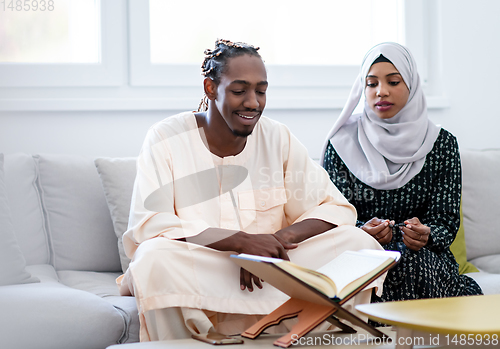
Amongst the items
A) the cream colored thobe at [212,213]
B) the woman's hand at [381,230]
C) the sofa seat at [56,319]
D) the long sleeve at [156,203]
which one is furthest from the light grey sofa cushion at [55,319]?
the woman's hand at [381,230]

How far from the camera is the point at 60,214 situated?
207 centimetres

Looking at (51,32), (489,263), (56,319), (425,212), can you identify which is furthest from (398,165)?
(51,32)

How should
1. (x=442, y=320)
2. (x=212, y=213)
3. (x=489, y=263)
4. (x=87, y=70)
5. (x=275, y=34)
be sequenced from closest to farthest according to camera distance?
(x=442, y=320) < (x=212, y=213) < (x=489, y=263) < (x=87, y=70) < (x=275, y=34)

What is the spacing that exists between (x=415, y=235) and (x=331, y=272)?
65 cm

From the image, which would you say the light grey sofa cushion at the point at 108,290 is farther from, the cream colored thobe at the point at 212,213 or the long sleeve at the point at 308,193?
the long sleeve at the point at 308,193

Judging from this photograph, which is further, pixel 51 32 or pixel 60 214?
pixel 51 32

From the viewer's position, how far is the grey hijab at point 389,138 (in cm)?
209

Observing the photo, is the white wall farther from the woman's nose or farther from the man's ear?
the man's ear

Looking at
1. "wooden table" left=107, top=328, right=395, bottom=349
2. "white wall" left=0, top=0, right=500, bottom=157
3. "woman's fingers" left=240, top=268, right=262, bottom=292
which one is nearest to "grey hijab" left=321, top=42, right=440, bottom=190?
"white wall" left=0, top=0, right=500, bottom=157

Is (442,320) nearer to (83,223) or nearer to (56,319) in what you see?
(56,319)

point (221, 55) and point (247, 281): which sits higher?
point (221, 55)

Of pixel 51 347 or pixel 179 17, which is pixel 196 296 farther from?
pixel 179 17

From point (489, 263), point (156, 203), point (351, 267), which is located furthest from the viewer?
point (489, 263)

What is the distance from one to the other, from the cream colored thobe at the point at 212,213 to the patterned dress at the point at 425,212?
22 cm
